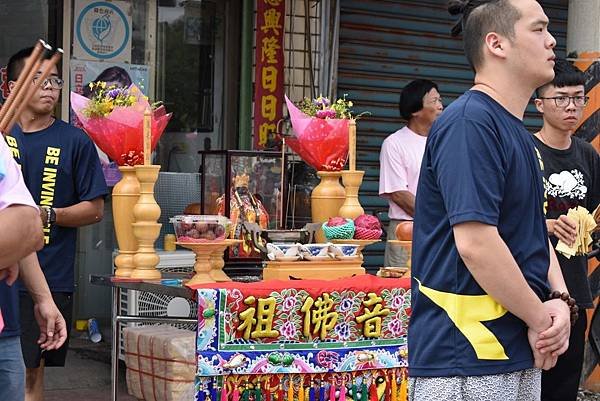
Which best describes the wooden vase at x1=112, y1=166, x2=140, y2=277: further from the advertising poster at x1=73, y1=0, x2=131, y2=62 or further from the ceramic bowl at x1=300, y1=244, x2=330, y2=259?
the advertising poster at x1=73, y1=0, x2=131, y2=62

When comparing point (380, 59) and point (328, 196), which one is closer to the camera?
point (328, 196)

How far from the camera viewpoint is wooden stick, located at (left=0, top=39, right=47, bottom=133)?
2.82 meters

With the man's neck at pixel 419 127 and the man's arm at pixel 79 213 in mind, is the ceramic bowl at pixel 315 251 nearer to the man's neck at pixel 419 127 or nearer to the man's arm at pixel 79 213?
the man's arm at pixel 79 213

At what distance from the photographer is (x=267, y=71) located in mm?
7934

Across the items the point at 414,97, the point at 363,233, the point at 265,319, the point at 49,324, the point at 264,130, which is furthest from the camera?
the point at 264,130

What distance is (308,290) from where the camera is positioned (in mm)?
4660

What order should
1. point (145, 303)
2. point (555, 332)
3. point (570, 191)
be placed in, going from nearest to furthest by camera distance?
point (555, 332) → point (570, 191) → point (145, 303)

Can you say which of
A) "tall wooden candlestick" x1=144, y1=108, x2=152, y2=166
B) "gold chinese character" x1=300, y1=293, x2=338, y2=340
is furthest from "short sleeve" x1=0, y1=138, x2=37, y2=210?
"tall wooden candlestick" x1=144, y1=108, x2=152, y2=166

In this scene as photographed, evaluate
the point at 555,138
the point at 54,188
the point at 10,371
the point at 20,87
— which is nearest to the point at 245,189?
the point at 54,188

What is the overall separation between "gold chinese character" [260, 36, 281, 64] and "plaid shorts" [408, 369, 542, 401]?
17.0 ft

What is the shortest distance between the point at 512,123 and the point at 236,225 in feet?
8.09

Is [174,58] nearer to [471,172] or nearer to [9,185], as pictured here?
[9,185]

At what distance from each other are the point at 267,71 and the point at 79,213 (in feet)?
10.2

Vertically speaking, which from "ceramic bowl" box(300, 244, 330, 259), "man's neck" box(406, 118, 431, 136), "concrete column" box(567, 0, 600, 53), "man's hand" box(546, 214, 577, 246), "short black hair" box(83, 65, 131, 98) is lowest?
"ceramic bowl" box(300, 244, 330, 259)
